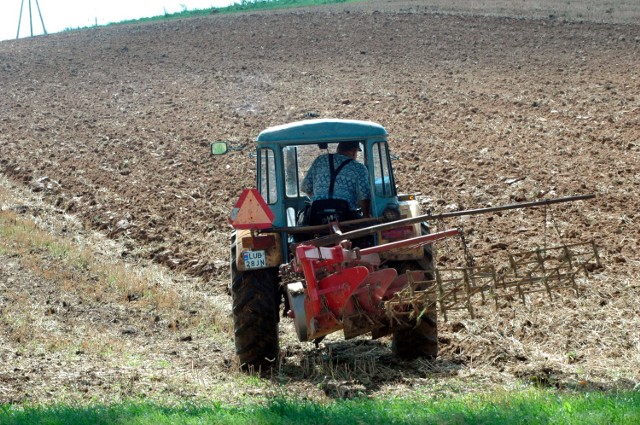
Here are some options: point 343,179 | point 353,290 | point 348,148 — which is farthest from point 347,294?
point 348,148

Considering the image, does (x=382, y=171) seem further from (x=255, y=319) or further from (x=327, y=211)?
(x=255, y=319)

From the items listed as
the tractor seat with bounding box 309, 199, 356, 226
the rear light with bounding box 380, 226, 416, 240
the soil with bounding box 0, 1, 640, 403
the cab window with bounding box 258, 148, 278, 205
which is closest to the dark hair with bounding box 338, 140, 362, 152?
the tractor seat with bounding box 309, 199, 356, 226

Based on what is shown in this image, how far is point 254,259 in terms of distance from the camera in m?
7.81

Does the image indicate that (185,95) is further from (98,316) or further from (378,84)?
(98,316)

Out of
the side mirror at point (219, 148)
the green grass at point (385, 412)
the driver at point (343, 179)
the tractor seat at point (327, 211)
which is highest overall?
the side mirror at point (219, 148)

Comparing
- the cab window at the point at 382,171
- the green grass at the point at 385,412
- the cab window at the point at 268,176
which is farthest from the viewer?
the cab window at the point at 268,176

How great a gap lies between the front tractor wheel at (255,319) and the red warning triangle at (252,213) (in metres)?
0.47

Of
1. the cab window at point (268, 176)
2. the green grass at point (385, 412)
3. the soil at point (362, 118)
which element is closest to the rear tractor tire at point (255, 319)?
the soil at point (362, 118)

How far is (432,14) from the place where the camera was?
1436 inches

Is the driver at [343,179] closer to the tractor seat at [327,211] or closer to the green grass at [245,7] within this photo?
the tractor seat at [327,211]

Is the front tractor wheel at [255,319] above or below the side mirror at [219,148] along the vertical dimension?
below

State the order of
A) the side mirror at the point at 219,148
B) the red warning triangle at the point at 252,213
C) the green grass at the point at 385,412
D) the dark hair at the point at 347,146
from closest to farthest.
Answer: the green grass at the point at 385,412
the red warning triangle at the point at 252,213
the side mirror at the point at 219,148
the dark hair at the point at 347,146

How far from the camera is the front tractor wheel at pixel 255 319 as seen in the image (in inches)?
307

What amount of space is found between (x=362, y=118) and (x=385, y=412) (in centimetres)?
1624
